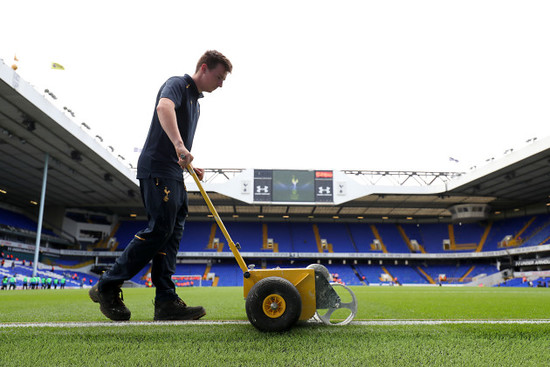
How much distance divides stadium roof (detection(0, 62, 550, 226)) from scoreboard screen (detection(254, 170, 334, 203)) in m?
1.29

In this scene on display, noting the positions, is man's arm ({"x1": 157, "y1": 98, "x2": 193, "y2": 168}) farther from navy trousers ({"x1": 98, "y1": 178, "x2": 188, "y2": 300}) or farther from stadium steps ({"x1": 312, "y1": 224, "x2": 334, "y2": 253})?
stadium steps ({"x1": 312, "y1": 224, "x2": 334, "y2": 253})

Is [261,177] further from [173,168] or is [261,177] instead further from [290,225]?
[173,168]

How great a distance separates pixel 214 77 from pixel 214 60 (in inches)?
4.5

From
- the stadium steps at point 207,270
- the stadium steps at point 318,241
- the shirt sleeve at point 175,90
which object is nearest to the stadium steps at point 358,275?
the stadium steps at point 318,241

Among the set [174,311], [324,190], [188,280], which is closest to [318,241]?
[324,190]

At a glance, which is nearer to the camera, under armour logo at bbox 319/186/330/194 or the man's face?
the man's face

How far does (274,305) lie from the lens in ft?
6.39

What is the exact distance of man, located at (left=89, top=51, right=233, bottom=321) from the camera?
232 cm

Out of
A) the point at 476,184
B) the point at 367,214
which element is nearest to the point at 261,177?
the point at 367,214

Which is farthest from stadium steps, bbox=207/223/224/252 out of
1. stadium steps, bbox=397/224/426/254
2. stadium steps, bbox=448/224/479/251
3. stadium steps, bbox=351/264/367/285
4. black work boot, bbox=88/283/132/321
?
black work boot, bbox=88/283/132/321

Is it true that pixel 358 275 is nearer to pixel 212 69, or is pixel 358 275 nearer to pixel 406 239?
pixel 406 239

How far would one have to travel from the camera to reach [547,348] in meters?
1.58

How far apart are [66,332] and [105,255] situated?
3575cm

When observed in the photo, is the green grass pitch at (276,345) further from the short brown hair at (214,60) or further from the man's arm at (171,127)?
the short brown hair at (214,60)
